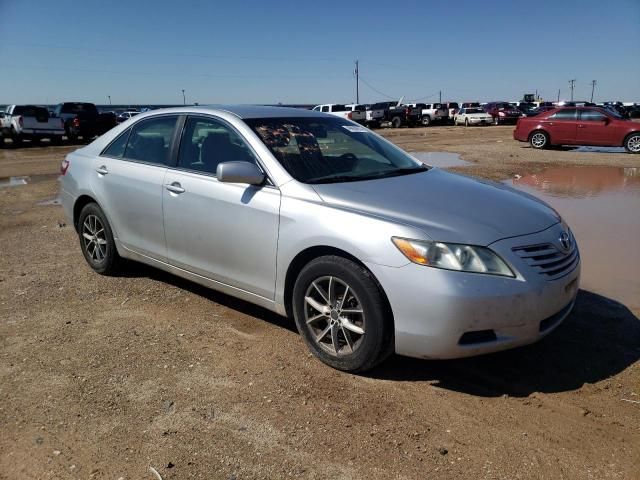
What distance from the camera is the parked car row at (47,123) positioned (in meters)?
24.1

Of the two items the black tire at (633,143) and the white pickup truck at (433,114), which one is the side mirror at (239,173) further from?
the white pickup truck at (433,114)

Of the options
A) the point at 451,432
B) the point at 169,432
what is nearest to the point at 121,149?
the point at 169,432

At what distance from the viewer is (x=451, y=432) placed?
289cm

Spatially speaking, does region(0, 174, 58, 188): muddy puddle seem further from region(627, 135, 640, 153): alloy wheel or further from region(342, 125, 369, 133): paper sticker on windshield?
region(627, 135, 640, 153): alloy wheel

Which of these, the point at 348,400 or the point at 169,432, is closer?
the point at 169,432

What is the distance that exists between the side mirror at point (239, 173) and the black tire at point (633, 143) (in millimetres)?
18321

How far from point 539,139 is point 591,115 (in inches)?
70.7

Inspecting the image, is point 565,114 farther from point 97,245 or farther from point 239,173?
point 239,173

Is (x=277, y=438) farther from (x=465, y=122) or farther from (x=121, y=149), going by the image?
(x=465, y=122)

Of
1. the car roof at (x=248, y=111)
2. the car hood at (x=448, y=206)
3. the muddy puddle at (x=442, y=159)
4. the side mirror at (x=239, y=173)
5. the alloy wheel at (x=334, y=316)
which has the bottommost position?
the muddy puddle at (x=442, y=159)

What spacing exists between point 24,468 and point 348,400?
5.42 ft

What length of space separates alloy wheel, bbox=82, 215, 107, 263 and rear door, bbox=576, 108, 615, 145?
1792cm

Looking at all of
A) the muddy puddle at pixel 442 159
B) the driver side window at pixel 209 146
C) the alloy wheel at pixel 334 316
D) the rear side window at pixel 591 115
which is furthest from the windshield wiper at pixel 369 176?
the rear side window at pixel 591 115

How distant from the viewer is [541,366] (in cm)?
358
